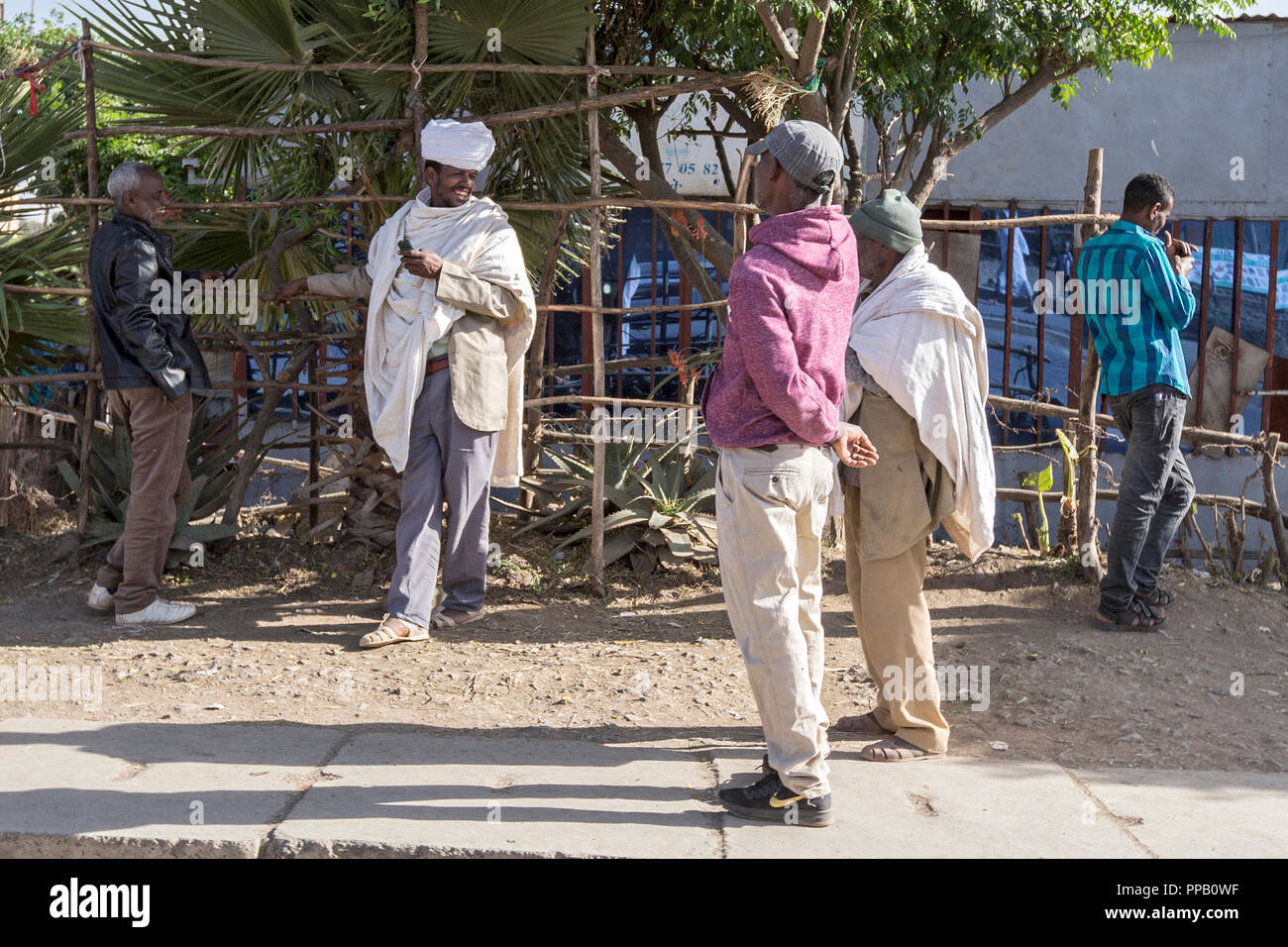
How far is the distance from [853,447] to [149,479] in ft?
11.2

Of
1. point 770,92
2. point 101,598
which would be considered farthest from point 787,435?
point 101,598

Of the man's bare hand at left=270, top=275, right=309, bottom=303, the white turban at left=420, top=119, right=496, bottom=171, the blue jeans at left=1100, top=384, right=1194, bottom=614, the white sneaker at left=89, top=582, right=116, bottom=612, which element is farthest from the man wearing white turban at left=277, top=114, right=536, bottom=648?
the blue jeans at left=1100, top=384, right=1194, bottom=614

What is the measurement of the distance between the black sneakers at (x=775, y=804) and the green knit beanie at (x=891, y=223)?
1.74 meters

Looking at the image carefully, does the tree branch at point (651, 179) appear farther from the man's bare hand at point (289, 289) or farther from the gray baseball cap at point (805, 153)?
the gray baseball cap at point (805, 153)

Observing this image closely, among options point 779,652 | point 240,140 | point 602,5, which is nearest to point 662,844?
point 779,652

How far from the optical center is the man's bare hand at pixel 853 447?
3502 mm

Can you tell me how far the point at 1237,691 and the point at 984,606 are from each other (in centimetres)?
126

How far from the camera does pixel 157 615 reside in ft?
18.5

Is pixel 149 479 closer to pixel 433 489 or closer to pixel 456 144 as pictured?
pixel 433 489

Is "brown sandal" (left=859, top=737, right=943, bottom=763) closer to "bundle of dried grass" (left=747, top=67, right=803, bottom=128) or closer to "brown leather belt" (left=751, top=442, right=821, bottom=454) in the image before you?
"brown leather belt" (left=751, top=442, right=821, bottom=454)

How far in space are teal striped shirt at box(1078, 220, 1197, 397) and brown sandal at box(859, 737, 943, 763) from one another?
2.39 m

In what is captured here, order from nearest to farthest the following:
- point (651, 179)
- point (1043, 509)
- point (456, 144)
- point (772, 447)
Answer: point (772, 447), point (456, 144), point (1043, 509), point (651, 179)

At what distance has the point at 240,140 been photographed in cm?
621
